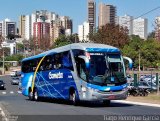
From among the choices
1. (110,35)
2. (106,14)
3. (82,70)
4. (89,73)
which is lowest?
(89,73)

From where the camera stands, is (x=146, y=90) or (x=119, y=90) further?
(x=146, y=90)

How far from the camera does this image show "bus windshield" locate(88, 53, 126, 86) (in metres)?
25.2

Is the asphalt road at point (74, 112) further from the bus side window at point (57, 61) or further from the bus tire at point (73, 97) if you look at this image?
the bus side window at point (57, 61)

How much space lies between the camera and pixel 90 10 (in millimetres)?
112812

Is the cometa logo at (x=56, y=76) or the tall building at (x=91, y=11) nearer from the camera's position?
the cometa logo at (x=56, y=76)

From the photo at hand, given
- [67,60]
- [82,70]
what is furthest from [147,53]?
[82,70]

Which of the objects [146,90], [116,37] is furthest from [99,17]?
[146,90]

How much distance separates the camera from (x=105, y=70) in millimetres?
25344

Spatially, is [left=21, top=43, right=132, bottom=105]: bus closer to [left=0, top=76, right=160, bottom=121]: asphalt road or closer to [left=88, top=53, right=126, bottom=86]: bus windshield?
[left=88, top=53, right=126, bottom=86]: bus windshield

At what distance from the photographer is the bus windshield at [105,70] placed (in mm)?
25219

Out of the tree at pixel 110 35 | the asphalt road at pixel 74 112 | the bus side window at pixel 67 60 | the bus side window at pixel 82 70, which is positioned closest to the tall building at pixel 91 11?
the tree at pixel 110 35

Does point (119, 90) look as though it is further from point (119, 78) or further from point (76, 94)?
point (76, 94)

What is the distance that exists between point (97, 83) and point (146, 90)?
1550 cm

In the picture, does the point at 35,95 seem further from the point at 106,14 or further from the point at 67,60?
the point at 106,14
